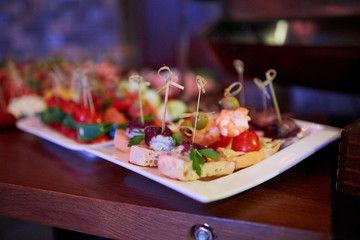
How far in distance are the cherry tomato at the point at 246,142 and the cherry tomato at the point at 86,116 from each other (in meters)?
0.65

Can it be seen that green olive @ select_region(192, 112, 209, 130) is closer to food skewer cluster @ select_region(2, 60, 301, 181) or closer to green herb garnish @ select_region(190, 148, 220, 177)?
food skewer cluster @ select_region(2, 60, 301, 181)

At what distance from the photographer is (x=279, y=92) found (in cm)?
298

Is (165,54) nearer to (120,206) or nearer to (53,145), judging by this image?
(53,145)

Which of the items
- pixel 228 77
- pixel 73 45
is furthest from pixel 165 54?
pixel 73 45

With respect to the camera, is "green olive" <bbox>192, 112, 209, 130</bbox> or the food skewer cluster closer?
the food skewer cluster

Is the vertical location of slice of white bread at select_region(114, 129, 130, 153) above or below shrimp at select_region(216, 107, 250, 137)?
below

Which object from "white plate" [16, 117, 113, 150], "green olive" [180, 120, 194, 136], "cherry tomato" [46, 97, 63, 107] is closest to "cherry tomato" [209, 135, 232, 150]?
"green olive" [180, 120, 194, 136]

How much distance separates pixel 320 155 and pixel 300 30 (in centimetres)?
128

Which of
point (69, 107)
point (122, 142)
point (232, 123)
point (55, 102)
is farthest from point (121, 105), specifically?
point (232, 123)

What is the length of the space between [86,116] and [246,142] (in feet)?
2.39

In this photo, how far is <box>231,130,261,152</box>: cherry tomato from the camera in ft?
3.99

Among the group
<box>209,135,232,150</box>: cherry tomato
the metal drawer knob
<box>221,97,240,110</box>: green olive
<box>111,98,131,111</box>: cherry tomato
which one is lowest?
the metal drawer knob

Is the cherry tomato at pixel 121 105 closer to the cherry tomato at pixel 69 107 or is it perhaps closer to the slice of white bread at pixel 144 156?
the cherry tomato at pixel 69 107

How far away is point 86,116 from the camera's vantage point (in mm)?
1537
